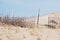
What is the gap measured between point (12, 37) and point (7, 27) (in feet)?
3.84

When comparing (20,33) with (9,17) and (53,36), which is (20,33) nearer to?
(53,36)

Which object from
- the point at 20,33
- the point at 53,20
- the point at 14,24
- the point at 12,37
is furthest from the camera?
the point at 53,20

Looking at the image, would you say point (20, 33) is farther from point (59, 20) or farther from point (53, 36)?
point (59, 20)

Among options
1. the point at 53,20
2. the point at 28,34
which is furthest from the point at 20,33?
the point at 53,20

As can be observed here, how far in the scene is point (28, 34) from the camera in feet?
34.0

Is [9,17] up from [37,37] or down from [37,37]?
up

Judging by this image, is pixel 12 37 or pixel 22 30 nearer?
pixel 12 37

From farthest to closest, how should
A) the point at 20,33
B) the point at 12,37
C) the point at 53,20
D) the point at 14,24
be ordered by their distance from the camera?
1. the point at 53,20
2. the point at 14,24
3. the point at 20,33
4. the point at 12,37

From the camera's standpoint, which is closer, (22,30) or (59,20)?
(22,30)

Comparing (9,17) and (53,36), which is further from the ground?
(9,17)

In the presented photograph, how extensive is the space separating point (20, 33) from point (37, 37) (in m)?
0.87

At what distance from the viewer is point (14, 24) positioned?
12.3 m

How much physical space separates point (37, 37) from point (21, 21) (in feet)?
9.19

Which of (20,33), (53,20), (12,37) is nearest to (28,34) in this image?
(20,33)
